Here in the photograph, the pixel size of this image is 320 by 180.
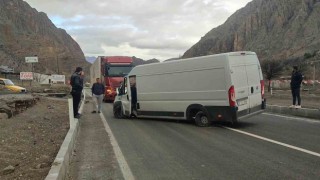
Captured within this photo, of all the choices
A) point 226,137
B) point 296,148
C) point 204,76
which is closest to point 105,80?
point 204,76

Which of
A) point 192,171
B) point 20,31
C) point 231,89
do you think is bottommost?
point 192,171

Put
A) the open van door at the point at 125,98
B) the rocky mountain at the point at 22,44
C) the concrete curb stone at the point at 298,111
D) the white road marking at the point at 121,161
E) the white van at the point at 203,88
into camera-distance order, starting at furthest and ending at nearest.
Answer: the rocky mountain at the point at 22,44
the open van door at the point at 125,98
the concrete curb stone at the point at 298,111
the white van at the point at 203,88
the white road marking at the point at 121,161

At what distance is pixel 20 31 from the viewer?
18250 centimetres

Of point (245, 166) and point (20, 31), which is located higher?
point (20, 31)

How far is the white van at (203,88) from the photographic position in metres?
14.5

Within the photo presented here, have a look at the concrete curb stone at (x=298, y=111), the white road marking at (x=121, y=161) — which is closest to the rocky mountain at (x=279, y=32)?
the concrete curb stone at (x=298, y=111)

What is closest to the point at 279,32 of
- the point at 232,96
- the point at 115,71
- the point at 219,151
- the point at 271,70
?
the point at 271,70

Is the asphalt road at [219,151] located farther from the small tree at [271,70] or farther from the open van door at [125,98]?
the small tree at [271,70]

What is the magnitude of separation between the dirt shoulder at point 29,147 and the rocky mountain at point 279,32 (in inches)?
3291

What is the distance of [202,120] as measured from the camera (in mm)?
15492

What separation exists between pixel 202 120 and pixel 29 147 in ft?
19.8

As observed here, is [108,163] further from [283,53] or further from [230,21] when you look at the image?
[230,21]

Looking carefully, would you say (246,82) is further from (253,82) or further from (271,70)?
(271,70)

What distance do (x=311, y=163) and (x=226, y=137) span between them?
4000mm
